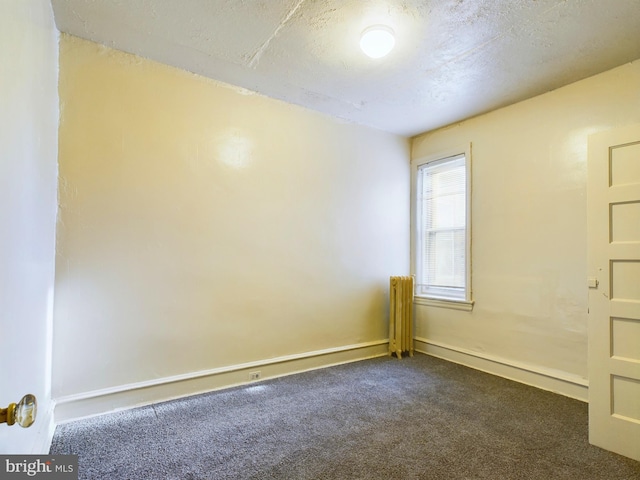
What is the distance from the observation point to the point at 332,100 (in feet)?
11.2

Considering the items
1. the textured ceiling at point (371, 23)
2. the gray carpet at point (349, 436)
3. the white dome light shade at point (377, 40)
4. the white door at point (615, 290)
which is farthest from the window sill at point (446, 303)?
the white dome light shade at point (377, 40)

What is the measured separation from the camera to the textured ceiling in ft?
6.96

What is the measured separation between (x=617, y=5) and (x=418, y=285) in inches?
120

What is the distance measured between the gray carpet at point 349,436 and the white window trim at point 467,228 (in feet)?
3.09

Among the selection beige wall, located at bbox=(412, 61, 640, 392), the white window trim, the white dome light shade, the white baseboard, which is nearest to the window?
the white window trim

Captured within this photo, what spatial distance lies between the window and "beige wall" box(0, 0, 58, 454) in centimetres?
361

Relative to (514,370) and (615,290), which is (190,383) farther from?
(615,290)

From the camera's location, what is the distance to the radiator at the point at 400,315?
3895 millimetres

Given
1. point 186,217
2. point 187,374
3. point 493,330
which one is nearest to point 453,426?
point 493,330

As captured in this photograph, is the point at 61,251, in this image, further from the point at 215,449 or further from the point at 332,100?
the point at 332,100

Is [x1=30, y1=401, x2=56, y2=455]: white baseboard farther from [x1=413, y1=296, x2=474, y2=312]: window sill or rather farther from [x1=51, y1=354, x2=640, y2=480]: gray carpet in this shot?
[x1=413, y1=296, x2=474, y2=312]: window sill

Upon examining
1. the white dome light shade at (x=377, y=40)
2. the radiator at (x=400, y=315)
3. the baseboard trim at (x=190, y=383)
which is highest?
the white dome light shade at (x=377, y=40)

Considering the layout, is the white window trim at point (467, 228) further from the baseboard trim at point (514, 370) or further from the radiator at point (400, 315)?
the baseboard trim at point (514, 370)

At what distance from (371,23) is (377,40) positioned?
0.35 ft
